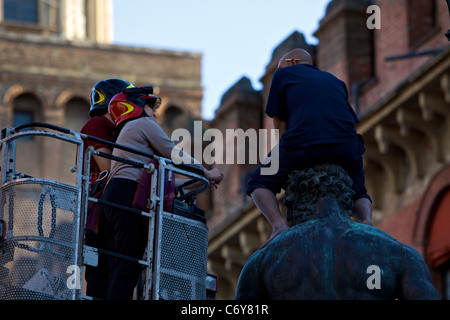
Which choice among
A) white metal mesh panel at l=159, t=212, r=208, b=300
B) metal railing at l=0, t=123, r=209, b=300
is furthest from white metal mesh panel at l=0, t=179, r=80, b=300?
white metal mesh panel at l=159, t=212, r=208, b=300

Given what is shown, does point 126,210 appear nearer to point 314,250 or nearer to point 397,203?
point 314,250

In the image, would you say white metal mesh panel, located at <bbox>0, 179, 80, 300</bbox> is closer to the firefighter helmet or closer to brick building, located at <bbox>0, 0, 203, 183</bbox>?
the firefighter helmet

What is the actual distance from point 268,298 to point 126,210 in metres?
1.26

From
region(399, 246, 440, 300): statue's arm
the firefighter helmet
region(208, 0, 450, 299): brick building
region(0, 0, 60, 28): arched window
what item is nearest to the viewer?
region(399, 246, 440, 300): statue's arm

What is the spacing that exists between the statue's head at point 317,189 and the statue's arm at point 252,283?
0.31 m

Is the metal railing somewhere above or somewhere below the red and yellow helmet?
below

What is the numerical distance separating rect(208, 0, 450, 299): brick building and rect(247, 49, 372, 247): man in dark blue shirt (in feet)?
45.5

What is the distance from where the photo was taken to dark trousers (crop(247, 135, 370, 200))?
27.0 ft

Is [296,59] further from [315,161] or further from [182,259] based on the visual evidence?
[182,259]

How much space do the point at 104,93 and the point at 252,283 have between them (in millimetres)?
2567

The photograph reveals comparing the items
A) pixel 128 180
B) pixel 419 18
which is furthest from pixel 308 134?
pixel 419 18

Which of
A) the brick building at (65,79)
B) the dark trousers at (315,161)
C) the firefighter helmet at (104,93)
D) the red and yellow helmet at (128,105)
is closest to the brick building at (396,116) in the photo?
the firefighter helmet at (104,93)

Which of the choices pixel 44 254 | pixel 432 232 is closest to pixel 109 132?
pixel 44 254

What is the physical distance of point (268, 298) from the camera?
8117 mm
